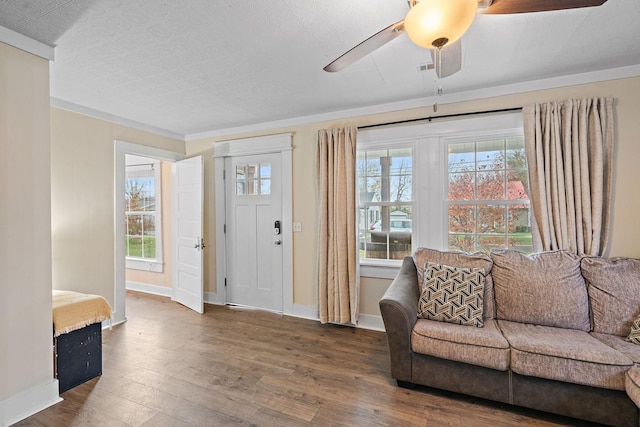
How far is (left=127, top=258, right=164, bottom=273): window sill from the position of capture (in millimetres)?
4762

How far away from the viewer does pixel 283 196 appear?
374cm

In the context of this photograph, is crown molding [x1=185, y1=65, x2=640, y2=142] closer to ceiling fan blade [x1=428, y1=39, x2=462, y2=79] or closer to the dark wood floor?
ceiling fan blade [x1=428, y1=39, x2=462, y2=79]

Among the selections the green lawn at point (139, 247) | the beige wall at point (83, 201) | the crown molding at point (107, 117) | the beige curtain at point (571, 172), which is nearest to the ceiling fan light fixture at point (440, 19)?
the beige curtain at point (571, 172)

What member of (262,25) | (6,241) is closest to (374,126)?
(262,25)

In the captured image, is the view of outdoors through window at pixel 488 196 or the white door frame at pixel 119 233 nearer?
the view of outdoors through window at pixel 488 196

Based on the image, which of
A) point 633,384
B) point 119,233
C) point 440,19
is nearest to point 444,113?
point 440,19

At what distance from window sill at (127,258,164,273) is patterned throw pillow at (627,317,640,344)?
530 centimetres

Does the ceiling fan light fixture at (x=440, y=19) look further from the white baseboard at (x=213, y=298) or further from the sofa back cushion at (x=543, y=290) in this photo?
the white baseboard at (x=213, y=298)

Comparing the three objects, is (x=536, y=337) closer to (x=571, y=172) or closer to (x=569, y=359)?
(x=569, y=359)

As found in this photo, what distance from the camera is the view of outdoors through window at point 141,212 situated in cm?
490

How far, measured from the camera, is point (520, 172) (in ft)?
9.29

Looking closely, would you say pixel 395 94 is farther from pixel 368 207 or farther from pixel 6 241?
pixel 6 241

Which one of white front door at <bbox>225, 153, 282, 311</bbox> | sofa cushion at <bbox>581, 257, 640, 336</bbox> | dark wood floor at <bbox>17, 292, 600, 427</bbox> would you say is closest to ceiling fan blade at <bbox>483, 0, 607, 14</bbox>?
sofa cushion at <bbox>581, 257, 640, 336</bbox>

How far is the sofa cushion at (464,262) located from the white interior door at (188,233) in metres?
2.67
